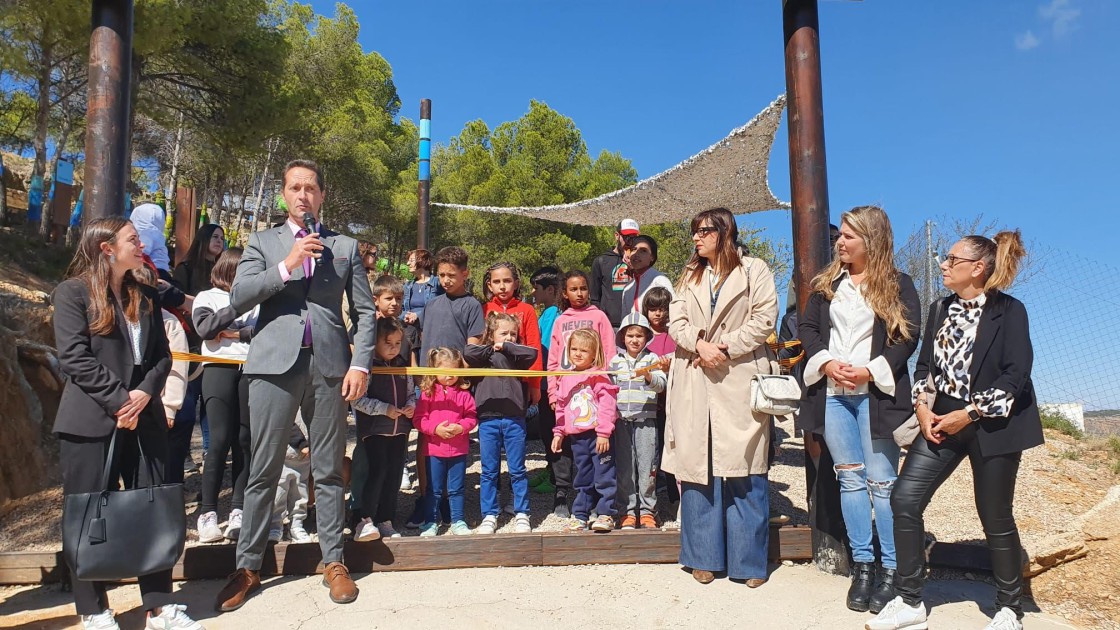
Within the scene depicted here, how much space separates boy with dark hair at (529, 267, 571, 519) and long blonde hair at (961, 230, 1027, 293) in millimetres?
2515

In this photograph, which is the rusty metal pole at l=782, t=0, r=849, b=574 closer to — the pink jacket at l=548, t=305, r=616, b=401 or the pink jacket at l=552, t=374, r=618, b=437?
the pink jacket at l=552, t=374, r=618, b=437

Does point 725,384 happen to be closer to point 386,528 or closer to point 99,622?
point 386,528

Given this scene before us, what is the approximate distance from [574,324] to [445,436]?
3.79ft

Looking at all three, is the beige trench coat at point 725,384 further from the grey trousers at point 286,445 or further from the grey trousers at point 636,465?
the grey trousers at point 286,445

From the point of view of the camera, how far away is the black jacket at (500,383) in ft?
13.4

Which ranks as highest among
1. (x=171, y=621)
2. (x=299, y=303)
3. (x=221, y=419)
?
(x=299, y=303)

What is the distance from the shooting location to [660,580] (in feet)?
11.0

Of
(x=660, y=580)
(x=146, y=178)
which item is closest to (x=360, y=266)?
(x=660, y=580)

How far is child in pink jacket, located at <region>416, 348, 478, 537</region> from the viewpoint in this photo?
13.1 ft

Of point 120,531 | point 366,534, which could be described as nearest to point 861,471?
point 366,534

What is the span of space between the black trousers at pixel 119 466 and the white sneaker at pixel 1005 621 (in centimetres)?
345

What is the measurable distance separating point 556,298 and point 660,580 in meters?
3.21

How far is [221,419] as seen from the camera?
12.4 ft

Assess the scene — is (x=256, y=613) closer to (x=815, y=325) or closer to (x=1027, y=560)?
(x=815, y=325)
